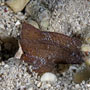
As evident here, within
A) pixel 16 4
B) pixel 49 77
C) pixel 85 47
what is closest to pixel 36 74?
pixel 49 77

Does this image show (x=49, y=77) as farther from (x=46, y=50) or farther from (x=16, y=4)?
(x=16, y=4)

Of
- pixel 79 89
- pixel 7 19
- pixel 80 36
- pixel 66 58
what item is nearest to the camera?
pixel 79 89

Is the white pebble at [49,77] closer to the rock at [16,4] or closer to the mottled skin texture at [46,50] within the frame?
the mottled skin texture at [46,50]

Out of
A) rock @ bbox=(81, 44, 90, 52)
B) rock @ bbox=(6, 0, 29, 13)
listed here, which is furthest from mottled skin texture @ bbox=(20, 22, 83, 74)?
rock @ bbox=(6, 0, 29, 13)

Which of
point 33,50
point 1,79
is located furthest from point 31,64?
point 1,79

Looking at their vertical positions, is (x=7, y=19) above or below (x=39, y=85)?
above

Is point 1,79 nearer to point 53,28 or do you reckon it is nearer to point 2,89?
point 2,89
